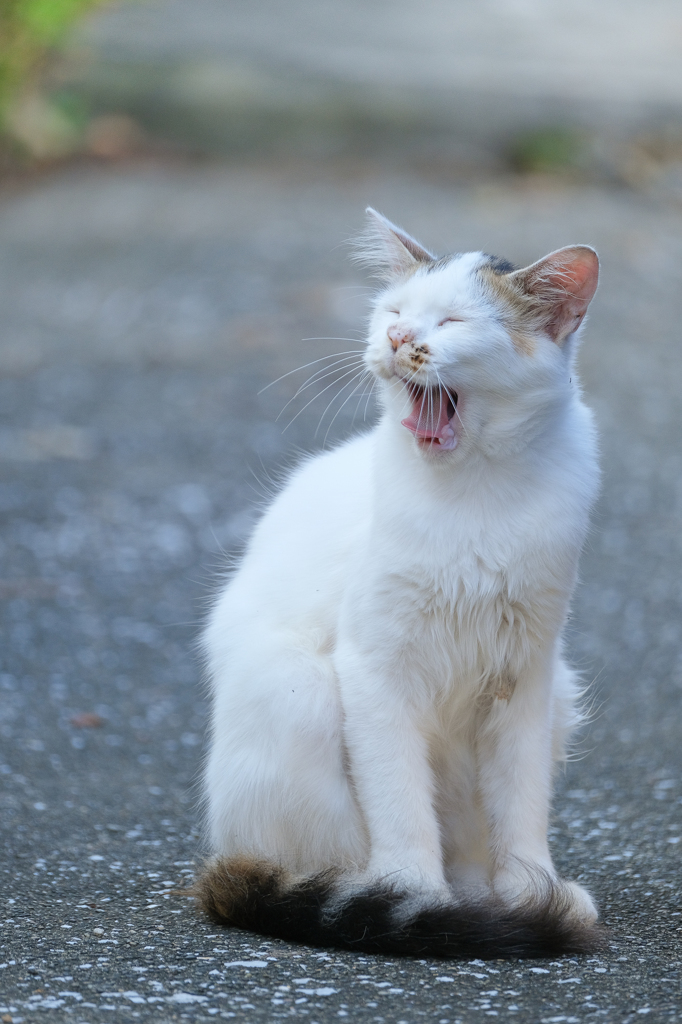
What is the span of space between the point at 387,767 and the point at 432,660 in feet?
0.83

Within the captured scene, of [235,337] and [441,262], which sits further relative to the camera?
[235,337]

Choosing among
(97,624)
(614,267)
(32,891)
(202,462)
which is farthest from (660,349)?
(32,891)

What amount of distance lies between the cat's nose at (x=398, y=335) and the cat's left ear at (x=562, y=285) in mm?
282

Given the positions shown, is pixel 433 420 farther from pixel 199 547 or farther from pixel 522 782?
pixel 199 547

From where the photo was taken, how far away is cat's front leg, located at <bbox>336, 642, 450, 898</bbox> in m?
2.45

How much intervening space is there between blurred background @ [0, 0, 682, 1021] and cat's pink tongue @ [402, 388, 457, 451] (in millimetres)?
223

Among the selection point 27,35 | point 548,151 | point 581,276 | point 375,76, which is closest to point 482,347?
point 581,276

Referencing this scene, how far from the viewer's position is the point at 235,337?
8172 millimetres

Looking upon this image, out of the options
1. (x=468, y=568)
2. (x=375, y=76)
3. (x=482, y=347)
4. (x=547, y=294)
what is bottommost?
(x=468, y=568)

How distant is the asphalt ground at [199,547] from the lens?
2.27 m

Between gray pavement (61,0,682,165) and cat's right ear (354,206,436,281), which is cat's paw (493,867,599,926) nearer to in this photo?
cat's right ear (354,206,436,281)

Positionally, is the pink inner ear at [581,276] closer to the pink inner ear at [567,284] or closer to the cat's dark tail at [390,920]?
the pink inner ear at [567,284]

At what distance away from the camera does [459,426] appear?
7.82 feet

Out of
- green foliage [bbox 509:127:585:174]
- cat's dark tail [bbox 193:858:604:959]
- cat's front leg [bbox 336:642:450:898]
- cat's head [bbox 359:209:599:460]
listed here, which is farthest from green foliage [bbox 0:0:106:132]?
cat's dark tail [bbox 193:858:604:959]
